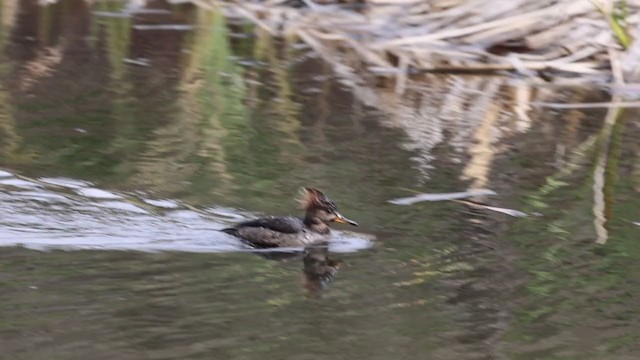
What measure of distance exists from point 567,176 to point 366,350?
4.42m

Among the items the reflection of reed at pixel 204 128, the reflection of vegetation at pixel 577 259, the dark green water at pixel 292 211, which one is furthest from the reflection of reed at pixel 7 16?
the reflection of vegetation at pixel 577 259

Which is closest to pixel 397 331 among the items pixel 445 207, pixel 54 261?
pixel 54 261

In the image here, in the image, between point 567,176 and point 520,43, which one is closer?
point 567,176

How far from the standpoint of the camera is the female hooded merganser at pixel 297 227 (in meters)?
8.48

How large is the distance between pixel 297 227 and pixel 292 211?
0.69 m

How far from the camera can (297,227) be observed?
28.6ft

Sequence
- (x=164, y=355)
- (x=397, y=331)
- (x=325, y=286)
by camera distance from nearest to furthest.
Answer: (x=164, y=355)
(x=397, y=331)
(x=325, y=286)

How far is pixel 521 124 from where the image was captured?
1263 cm

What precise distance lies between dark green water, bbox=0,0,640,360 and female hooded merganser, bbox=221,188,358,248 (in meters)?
0.11

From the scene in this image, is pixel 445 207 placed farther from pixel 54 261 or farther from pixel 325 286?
pixel 54 261

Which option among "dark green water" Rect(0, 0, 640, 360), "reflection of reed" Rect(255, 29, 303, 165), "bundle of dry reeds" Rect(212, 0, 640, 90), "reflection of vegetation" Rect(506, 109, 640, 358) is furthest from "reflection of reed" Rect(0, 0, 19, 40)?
"reflection of vegetation" Rect(506, 109, 640, 358)

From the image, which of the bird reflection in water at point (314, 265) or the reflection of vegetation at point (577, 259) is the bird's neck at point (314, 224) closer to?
the bird reflection in water at point (314, 265)

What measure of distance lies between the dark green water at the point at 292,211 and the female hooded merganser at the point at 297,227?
0.36 feet

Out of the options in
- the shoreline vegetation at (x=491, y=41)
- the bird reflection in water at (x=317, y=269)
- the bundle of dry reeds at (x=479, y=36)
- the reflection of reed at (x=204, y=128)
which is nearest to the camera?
the bird reflection in water at (x=317, y=269)
